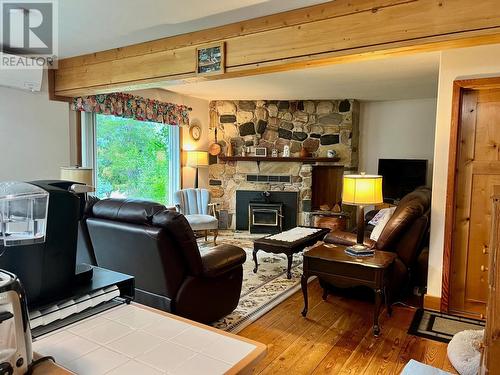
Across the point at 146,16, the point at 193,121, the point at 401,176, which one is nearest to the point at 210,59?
the point at 146,16

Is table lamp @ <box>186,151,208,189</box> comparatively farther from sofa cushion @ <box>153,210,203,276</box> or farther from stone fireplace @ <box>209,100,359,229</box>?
sofa cushion @ <box>153,210,203,276</box>

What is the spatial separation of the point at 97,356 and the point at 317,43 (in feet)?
7.44

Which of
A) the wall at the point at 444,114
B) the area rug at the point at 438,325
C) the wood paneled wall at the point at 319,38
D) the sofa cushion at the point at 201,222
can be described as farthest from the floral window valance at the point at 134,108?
the area rug at the point at 438,325

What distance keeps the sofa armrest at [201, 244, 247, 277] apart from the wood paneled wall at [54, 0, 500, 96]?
143cm

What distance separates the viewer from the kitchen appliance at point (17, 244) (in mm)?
779

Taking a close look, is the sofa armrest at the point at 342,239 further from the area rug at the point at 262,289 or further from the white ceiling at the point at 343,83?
the white ceiling at the point at 343,83

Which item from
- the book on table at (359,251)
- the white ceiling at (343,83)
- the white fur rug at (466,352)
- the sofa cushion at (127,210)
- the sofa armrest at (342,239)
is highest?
the white ceiling at (343,83)

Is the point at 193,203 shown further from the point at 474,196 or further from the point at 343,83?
the point at 474,196

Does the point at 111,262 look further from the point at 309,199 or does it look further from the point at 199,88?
the point at 309,199

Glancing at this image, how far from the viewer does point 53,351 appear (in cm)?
98

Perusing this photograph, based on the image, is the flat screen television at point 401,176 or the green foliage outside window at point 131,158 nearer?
the green foliage outside window at point 131,158

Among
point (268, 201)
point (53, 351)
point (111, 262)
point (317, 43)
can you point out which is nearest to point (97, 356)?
point (53, 351)

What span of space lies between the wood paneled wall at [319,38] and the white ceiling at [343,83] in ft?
5.40

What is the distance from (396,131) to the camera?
643 centimetres
